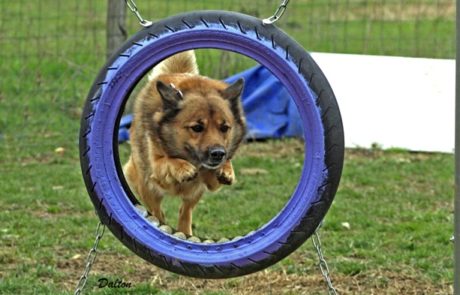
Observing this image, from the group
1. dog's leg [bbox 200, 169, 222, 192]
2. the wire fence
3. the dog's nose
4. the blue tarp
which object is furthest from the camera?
the wire fence

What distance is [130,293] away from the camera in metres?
6.35

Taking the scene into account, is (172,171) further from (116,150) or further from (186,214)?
(186,214)

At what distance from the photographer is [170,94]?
4.95m

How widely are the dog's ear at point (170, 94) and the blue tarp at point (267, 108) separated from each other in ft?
18.9

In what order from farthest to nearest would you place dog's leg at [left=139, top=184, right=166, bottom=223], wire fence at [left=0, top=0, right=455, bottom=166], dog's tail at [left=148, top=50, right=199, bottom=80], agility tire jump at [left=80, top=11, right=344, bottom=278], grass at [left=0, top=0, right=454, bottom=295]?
wire fence at [left=0, top=0, right=455, bottom=166], grass at [left=0, top=0, right=454, bottom=295], dog's tail at [left=148, top=50, right=199, bottom=80], dog's leg at [left=139, top=184, right=166, bottom=223], agility tire jump at [left=80, top=11, right=344, bottom=278]

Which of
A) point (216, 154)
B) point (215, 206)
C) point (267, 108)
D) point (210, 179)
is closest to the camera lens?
point (216, 154)

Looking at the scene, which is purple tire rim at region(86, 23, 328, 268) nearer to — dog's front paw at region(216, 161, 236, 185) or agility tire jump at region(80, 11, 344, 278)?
agility tire jump at region(80, 11, 344, 278)

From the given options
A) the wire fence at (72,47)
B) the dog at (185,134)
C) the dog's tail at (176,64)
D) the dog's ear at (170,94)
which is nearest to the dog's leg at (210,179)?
the dog at (185,134)

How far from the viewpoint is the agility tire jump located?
4609mm

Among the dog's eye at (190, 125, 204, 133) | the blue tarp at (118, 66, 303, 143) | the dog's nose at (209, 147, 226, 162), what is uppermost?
the dog's eye at (190, 125, 204, 133)

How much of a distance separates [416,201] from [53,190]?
3083 millimetres

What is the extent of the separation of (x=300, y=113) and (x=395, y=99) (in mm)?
5859

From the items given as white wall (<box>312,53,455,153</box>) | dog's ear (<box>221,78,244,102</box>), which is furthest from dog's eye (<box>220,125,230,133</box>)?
white wall (<box>312,53,455,153</box>)

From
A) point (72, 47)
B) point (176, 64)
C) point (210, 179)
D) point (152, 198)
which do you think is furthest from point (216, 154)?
point (72, 47)
